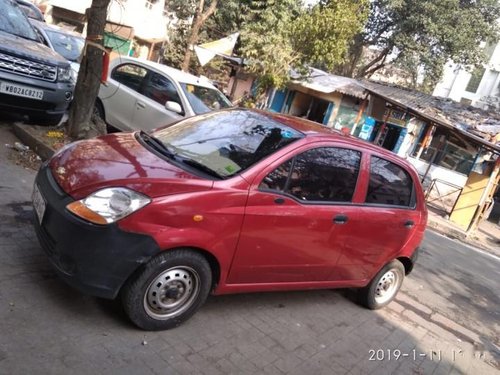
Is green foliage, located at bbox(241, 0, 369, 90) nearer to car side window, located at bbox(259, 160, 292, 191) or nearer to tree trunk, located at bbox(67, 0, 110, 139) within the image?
tree trunk, located at bbox(67, 0, 110, 139)

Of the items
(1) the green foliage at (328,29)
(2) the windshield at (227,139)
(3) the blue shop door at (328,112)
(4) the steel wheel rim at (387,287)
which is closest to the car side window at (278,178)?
(2) the windshield at (227,139)

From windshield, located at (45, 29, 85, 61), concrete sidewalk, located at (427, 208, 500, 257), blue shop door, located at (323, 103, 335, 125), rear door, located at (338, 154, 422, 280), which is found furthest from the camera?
blue shop door, located at (323, 103, 335, 125)

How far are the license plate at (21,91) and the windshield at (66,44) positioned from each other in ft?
12.8

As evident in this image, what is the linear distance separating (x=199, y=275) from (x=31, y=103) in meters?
4.31

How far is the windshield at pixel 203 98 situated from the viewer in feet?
26.9

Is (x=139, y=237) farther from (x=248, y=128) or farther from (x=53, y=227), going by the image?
(x=248, y=128)

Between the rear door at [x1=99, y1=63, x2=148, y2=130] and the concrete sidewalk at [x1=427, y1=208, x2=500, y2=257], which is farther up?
the rear door at [x1=99, y1=63, x2=148, y2=130]

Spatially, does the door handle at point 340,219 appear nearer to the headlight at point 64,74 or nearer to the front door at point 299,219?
the front door at point 299,219

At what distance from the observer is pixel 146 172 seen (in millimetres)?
3369

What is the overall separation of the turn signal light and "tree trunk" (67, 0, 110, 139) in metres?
3.96

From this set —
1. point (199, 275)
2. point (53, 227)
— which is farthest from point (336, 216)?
point (53, 227)

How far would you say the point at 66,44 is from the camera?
1021 cm

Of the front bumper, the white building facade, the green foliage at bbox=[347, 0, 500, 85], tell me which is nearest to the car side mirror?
the front bumper

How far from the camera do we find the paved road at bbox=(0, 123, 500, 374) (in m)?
3.03
